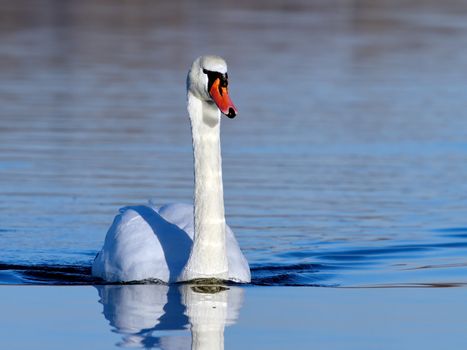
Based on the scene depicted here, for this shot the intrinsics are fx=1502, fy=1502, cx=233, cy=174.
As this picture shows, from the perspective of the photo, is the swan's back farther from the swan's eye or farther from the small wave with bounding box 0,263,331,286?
the swan's eye

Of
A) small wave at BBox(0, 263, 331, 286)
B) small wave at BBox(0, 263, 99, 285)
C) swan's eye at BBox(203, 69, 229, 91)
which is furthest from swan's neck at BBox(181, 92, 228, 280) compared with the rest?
small wave at BBox(0, 263, 99, 285)

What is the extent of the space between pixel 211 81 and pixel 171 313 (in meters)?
1.55

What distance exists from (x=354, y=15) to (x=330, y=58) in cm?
1283

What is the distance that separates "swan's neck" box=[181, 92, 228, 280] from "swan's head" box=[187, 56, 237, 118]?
0.12 metres

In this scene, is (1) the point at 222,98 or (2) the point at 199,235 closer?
(1) the point at 222,98

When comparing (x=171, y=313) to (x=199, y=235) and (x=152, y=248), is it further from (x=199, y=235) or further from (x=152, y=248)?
(x=152, y=248)

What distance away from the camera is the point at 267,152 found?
1557cm

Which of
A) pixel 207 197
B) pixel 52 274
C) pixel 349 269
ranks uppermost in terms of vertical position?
pixel 207 197

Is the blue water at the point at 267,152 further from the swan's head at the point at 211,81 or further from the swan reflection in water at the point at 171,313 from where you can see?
the swan's head at the point at 211,81

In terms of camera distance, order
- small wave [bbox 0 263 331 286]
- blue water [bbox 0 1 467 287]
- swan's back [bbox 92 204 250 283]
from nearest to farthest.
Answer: swan's back [bbox 92 204 250 283] < small wave [bbox 0 263 331 286] < blue water [bbox 0 1 467 287]

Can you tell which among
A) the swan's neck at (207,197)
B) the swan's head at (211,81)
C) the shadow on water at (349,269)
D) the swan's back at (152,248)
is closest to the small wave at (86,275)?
the shadow on water at (349,269)

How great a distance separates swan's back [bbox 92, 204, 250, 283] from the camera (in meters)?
9.70

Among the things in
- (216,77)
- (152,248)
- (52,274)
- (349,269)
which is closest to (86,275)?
(52,274)

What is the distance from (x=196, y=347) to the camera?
7.61 meters
